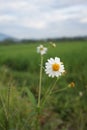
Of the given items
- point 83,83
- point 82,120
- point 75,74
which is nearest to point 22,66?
point 75,74

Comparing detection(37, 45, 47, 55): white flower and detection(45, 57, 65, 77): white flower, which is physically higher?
detection(37, 45, 47, 55): white flower

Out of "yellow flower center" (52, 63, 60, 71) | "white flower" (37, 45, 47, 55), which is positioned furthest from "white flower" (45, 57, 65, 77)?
"white flower" (37, 45, 47, 55)

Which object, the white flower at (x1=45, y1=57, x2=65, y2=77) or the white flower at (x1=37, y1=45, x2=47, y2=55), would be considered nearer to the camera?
the white flower at (x1=45, y1=57, x2=65, y2=77)

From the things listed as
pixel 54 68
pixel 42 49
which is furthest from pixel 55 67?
pixel 42 49

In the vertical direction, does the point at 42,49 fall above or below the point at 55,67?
above

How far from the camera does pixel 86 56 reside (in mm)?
9180

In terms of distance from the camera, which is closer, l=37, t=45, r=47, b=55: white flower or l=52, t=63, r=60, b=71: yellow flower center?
l=52, t=63, r=60, b=71: yellow flower center

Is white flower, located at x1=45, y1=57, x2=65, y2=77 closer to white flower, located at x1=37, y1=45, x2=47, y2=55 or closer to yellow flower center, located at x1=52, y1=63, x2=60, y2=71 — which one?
yellow flower center, located at x1=52, y1=63, x2=60, y2=71

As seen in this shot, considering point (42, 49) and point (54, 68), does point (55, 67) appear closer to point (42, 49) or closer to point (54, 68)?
point (54, 68)

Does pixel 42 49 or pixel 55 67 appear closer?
pixel 55 67

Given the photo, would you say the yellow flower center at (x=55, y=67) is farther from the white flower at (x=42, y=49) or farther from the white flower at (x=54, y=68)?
the white flower at (x=42, y=49)

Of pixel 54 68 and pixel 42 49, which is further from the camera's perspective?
pixel 42 49

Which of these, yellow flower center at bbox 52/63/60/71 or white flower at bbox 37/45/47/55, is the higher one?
white flower at bbox 37/45/47/55

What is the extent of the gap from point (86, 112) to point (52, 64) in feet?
10.1
